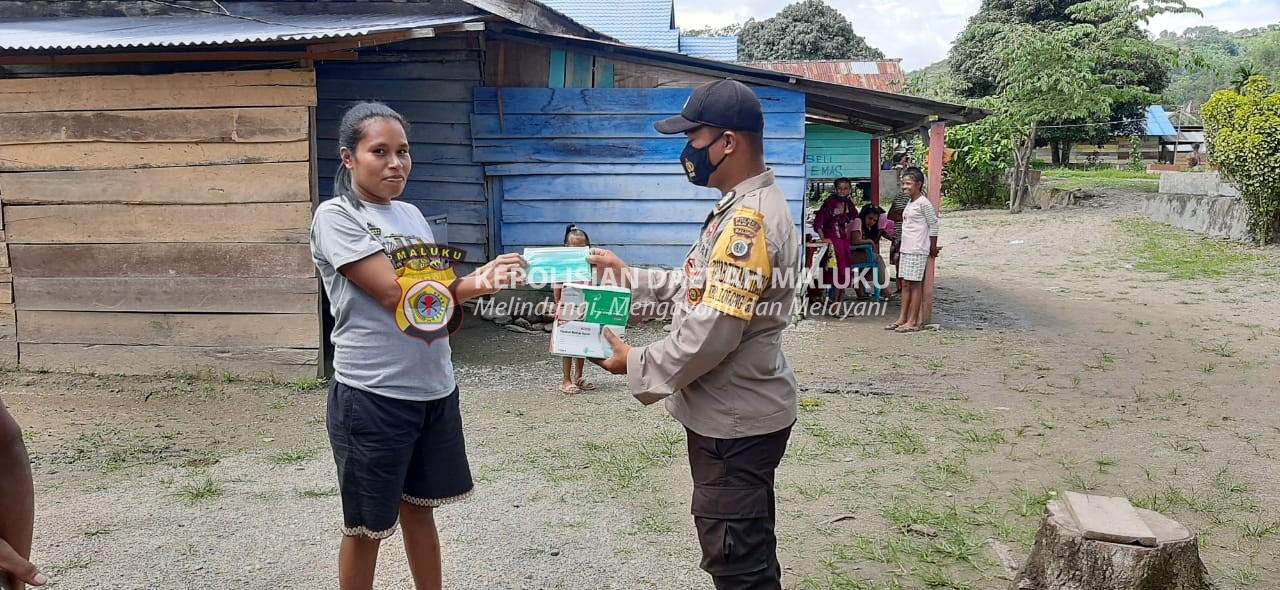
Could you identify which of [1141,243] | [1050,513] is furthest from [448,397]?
[1141,243]

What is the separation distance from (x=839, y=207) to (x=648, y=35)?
921 cm

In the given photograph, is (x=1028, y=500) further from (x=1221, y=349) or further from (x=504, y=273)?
(x=1221, y=349)

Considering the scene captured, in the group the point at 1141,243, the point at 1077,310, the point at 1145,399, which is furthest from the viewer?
the point at 1141,243

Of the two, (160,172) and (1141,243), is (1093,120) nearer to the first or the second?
(1141,243)

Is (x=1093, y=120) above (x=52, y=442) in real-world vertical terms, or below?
above

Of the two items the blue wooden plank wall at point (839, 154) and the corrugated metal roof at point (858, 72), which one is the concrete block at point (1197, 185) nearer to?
the blue wooden plank wall at point (839, 154)

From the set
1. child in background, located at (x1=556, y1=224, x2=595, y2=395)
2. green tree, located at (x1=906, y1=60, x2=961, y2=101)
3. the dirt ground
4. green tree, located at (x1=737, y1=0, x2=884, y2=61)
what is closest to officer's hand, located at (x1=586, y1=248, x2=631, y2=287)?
the dirt ground

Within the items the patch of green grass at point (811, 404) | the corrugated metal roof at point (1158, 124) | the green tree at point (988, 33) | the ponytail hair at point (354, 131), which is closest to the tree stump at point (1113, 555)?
the ponytail hair at point (354, 131)

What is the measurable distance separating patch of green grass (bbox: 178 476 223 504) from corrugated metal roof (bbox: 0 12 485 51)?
2749 millimetres

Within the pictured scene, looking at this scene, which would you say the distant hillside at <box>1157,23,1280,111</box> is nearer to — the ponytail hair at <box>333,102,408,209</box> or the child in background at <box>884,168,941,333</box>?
the child in background at <box>884,168,941,333</box>

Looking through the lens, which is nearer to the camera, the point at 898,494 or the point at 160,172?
the point at 898,494

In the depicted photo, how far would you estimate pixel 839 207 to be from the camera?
9773 millimetres

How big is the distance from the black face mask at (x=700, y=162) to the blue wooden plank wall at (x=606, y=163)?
5.89 m

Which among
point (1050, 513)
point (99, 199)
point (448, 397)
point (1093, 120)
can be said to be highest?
point (1093, 120)
